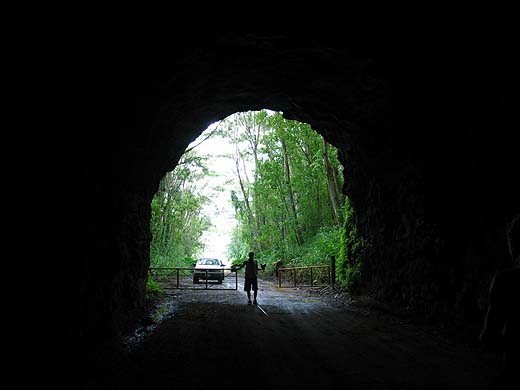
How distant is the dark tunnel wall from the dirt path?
3.40ft

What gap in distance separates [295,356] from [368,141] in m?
8.02

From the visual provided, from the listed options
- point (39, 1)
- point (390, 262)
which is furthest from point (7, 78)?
point (390, 262)

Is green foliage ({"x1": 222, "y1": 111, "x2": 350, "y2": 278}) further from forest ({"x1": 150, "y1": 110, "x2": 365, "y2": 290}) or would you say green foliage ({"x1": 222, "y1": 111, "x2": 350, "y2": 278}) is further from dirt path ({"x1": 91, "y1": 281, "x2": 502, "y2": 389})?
dirt path ({"x1": 91, "y1": 281, "x2": 502, "y2": 389})

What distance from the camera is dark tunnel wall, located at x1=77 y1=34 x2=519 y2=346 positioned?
20.8 feet

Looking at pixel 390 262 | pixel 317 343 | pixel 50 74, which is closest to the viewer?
pixel 50 74

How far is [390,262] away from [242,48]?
734cm

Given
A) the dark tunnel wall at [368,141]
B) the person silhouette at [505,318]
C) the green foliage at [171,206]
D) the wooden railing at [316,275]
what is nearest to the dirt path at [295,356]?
the dark tunnel wall at [368,141]

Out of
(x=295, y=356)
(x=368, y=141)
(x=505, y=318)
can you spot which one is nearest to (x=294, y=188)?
(x=368, y=141)

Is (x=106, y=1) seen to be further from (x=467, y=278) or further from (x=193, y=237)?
(x=193, y=237)

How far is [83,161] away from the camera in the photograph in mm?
5625

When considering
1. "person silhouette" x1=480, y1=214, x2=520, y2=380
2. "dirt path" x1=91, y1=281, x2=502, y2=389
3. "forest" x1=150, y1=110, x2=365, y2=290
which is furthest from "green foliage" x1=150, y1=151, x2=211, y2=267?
"person silhouette" x1=480, y1=214, x2=520, y2=380

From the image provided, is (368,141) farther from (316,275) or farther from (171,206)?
(171,206)

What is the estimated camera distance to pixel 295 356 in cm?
569

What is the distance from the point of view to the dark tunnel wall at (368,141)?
6332 mm
